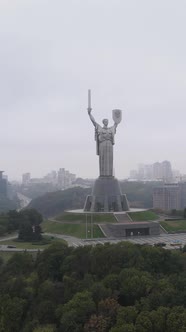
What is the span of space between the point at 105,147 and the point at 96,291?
2867cm

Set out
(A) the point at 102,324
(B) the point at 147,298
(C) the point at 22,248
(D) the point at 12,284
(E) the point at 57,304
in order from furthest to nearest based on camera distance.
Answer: (C) the point at 22,248 < (D) the point at 12,284 < (E) the point at 57,304 < (B) the point at 147,298 < (A) the point at 102,324

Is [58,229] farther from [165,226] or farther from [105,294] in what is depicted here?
[105,294]

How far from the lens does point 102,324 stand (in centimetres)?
1538

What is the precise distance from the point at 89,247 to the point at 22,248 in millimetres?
11972

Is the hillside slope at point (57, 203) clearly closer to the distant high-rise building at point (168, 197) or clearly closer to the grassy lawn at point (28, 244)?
the distant high-rise building at point (168, 197)

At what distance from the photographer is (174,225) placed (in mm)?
42844

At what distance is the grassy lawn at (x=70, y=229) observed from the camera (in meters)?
38.6

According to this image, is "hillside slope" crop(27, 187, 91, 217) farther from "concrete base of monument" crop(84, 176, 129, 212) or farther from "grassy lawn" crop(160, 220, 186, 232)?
"grassy lawn" crop(160, 220, 186, 232)

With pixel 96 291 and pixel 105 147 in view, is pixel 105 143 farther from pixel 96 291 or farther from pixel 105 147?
pixel 96 291

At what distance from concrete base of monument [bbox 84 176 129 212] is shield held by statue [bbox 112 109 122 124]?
6511mm

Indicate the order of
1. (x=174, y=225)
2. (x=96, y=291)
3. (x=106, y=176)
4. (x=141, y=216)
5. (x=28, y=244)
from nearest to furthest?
(x=96, y=291), (x=28, y=244), (x=174, y=225), (x=141, y=216), (x=106, y=176)

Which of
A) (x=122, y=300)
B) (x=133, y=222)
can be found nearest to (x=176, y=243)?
(x=133, y=222)

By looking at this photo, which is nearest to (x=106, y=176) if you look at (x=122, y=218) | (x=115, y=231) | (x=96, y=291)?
(x=122, y=218)

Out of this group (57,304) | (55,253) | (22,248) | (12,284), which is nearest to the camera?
(57,304)
